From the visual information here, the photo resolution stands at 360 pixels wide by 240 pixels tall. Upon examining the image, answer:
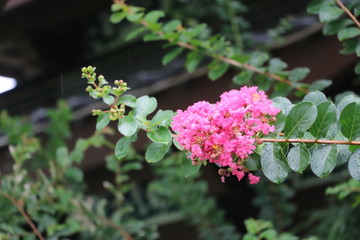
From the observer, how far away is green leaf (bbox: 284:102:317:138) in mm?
1009

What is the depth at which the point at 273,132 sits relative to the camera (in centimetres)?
103

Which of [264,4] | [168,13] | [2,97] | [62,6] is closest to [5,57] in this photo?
[2,97]

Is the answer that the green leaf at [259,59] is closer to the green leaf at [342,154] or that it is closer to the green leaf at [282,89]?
the green leaf at [282,89]

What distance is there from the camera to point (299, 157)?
40.3 inches

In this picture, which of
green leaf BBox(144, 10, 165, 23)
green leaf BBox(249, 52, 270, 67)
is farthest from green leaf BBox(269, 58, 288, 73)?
green leaf BBox(144, 10, 165, 23)

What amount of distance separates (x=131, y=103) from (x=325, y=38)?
65.7 inches

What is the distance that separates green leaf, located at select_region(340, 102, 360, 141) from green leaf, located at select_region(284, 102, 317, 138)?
0.06 metres

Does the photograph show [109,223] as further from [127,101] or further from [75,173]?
[127,101]

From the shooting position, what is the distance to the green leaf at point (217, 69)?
1.83 meters

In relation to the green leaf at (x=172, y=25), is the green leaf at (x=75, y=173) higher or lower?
lower

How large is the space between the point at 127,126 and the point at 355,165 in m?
0.43

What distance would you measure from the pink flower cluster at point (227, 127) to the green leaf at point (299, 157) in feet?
0.25

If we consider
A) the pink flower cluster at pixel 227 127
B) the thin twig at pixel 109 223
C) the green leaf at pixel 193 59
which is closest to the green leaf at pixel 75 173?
the thin twig at pixel 109 223

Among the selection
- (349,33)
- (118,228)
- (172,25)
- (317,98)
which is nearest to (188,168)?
(317,98)
